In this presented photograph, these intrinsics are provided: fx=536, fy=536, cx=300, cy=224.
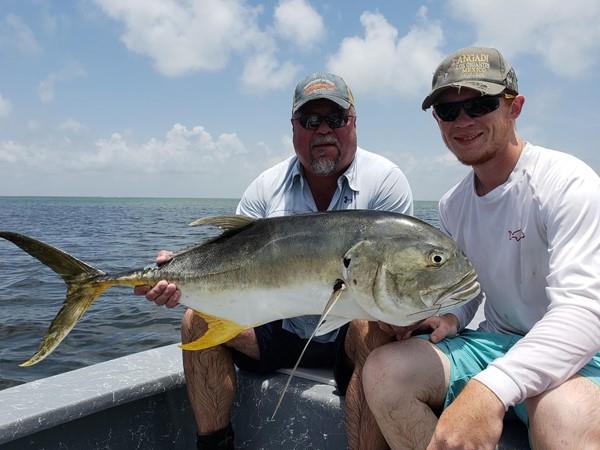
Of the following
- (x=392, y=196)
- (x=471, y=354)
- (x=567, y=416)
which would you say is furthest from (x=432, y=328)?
(x=392, y=196)

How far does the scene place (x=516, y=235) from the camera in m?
2.49

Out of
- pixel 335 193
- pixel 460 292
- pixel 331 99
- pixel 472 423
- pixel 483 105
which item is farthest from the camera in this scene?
pixel 335 193

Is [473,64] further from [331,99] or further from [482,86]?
[331,99]

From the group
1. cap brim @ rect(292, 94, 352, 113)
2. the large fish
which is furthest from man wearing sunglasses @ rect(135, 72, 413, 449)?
the large fish

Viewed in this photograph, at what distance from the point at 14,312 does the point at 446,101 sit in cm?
883

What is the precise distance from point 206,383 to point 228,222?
3.39ft

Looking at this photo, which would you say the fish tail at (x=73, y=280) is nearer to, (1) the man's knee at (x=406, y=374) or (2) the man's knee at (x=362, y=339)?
(2) the man's knee at (x=362, y=339)

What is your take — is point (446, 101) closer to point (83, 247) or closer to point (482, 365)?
point (482, 365)

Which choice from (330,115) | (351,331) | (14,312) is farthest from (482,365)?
(14,312)

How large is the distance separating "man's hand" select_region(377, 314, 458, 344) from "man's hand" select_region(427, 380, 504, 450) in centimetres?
64

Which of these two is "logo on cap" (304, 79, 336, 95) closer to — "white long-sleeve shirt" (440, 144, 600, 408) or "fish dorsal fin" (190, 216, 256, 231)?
"white long-sleeve shirt" (440, 144, 600, 408)

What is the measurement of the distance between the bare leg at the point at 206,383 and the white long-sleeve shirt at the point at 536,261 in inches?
55.7

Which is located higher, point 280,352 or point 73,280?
point 73,280

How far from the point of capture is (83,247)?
18.2 metres
